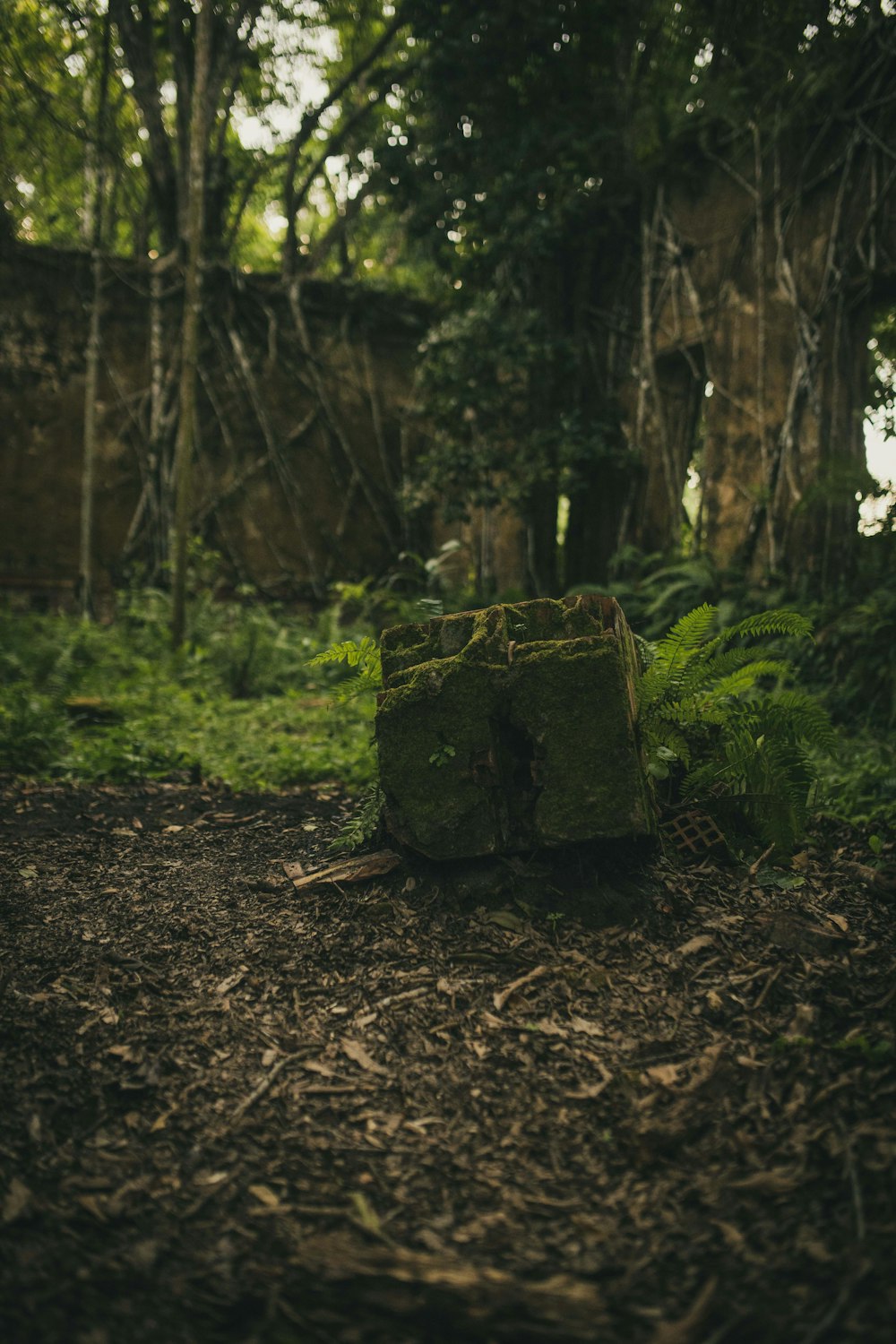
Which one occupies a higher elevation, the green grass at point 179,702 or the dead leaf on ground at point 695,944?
the green grass at point 179,702

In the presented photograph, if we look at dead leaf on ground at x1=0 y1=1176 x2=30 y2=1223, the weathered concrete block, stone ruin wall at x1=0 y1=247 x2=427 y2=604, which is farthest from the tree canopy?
dead leaf on ground at x1=0 y1=1176 x2=30 y2=1223

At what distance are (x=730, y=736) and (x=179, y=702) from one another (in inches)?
168

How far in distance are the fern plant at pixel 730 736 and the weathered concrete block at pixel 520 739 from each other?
235mm

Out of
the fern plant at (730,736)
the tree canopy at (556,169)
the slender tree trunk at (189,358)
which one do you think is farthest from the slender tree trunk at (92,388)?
the fern plant at (730,736)

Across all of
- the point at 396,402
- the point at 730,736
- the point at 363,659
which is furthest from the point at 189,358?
the point at 730,736

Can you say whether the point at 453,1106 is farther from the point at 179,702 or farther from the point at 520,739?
the point at 179,702

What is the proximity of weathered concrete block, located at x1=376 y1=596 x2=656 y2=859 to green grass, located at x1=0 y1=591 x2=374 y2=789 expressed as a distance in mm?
635

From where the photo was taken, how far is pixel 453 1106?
199 cm

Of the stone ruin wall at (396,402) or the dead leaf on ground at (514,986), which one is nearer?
the dead leaf on ground at (514,986)

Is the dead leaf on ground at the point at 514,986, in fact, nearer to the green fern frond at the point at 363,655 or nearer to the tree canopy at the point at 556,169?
the green fern frond at the point at 363,655

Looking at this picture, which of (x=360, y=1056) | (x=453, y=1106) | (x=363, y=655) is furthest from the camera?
(x=363, y=655)

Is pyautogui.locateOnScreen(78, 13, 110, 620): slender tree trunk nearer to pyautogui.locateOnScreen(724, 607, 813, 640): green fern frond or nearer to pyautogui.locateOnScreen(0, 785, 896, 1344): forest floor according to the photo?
pyautogui.locateOnScreen(0, 785, 896, 1344): forest floor

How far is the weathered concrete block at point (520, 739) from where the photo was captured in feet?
8.77

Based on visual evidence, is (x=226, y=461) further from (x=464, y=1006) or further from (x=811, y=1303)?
(x=811, y=1303)
